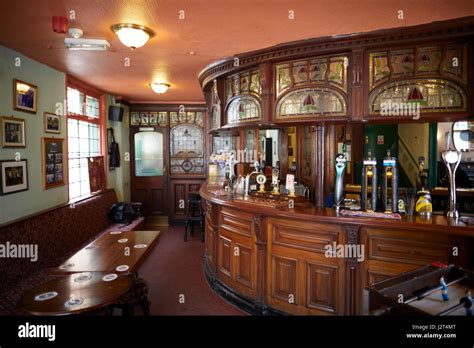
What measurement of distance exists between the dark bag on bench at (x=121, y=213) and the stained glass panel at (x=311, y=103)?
4036mm

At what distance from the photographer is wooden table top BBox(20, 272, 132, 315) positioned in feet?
7.32

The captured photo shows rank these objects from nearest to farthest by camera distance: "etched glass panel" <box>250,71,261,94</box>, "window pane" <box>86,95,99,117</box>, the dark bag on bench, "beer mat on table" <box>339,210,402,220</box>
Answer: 1. "beer mat on table" <box>339,210,402,220</box>
2. "etched glass panel" <box>250,71,261,94</box>
3. the dark bag on bench
4. "window pane" <box>86,95,99,117</box>

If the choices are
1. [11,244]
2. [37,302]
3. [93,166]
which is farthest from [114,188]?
[37,302]

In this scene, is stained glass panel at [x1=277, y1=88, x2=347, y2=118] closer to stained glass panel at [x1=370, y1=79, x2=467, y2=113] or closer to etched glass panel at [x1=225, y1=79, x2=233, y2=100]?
stained glass panel at [x1=370, y1=79, x2=467, y2=113]

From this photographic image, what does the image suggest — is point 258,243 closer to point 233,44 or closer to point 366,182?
point 366,182

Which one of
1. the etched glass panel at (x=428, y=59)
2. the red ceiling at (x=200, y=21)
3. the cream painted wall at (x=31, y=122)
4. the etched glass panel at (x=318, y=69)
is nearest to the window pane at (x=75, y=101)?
the cream painted wall at (x=31, y=122)

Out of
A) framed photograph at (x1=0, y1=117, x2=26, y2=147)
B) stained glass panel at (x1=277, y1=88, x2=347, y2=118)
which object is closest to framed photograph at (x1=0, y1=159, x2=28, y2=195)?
framed photograph at (x1=0, y1=117, x2=26, y2=147)

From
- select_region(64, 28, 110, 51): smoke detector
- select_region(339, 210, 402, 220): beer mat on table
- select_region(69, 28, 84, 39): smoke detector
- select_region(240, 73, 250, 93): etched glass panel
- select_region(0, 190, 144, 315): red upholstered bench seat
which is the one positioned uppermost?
select_region(69, 28, 84, 39): smoke detector

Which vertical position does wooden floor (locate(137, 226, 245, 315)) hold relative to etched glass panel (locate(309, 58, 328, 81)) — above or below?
below

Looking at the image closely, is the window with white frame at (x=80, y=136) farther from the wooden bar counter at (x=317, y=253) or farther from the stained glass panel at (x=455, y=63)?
the stained glass panel at (x=455, y=63)

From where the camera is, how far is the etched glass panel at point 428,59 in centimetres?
322

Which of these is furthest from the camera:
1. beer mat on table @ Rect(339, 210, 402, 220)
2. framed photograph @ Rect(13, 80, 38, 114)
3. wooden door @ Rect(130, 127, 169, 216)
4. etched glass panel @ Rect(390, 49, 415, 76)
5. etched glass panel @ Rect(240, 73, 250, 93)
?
wooden door @ Rect(130, 127, 169, 216)

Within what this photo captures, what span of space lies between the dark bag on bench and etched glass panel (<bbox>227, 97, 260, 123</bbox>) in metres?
3.06

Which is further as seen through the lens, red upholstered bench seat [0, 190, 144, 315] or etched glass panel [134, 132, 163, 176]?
etched glass panel [134, 132, 163, 176]
